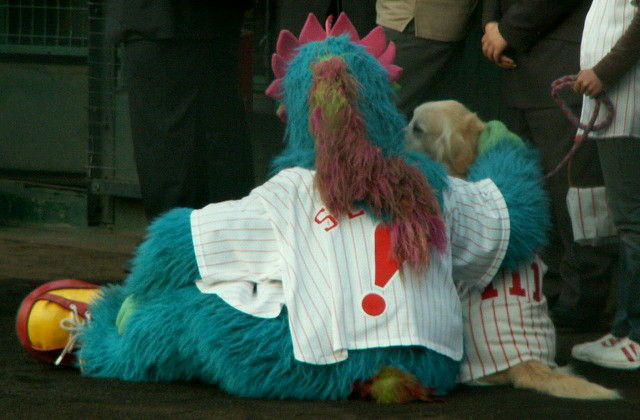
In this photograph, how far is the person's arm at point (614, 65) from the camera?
3967 millimetres

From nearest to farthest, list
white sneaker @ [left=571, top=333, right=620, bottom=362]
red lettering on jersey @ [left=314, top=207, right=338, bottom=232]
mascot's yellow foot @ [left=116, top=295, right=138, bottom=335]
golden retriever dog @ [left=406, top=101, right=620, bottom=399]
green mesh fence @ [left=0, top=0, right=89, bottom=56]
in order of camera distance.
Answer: red lettering on jersey @ [left=314, top=207, right=338, bottom=232]
mascot's yellow foot @ [left=116, top=295, right=138, bottom=335]
golden retriever dog @ [left=406, top=101, right=620, bottom=399]
white sneaker @ [left=571, top=333, right=620, bottom=362]
green mesh fence @ [left=0, top=0, right=89, bottom=56]

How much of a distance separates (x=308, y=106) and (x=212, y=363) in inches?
30.3

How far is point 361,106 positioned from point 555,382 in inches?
38.4

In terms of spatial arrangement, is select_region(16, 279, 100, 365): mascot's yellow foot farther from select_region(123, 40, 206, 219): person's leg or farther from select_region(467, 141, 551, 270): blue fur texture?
select_region(467, 141, 551, 270): blue fur texture

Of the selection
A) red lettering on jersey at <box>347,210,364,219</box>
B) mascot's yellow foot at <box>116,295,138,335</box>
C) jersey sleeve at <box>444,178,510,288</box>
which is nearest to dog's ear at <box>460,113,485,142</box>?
jersey sleeve at <box>444,178,510,288</box>

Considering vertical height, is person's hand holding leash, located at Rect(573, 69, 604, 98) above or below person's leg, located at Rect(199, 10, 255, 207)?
above

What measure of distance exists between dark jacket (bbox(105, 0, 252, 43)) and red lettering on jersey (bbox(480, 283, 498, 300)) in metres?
1.69

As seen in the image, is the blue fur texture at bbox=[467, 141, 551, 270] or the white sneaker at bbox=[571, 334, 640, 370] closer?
the blue fur texture at bbox=[467, 141, 551, 270]

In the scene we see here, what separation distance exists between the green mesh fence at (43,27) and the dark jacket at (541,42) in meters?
4.29

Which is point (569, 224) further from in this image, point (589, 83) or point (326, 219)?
point (326, 219)

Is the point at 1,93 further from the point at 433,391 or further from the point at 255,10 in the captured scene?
the point at 433,391

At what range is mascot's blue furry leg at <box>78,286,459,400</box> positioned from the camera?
11.3 ft

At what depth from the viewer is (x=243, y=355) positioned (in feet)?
11.3

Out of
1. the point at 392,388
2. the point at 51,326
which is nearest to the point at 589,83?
the point at 392,388
